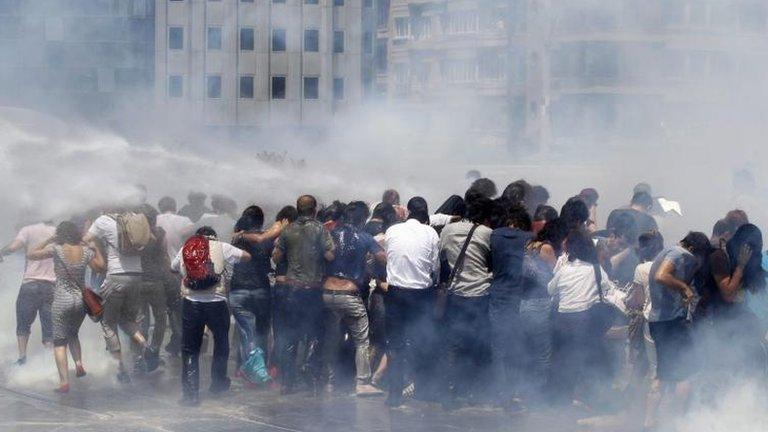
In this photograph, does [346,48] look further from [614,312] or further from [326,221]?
[614,312]

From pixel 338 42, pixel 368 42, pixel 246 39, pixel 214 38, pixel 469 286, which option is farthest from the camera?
pixel 368 42

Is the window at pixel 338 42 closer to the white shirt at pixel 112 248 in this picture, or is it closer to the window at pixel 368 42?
the window at pixel 368 42

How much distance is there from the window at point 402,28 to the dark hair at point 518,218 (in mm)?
9878

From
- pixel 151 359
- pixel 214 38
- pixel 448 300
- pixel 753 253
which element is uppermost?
pixel 214 38

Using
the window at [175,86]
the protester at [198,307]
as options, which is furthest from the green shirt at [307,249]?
the window at [175,86]

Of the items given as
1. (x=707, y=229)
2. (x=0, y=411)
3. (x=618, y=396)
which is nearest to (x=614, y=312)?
(x=618, y=396)

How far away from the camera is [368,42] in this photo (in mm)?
24234

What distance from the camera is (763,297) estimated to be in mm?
8836

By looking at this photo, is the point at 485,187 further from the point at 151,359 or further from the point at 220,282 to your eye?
the point at 151,359

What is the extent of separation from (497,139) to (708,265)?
1684cm

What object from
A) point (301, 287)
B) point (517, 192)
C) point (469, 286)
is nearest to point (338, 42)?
point (517, 192)

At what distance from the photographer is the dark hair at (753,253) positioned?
864 centimetres

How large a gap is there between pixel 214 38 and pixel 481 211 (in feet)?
44.4

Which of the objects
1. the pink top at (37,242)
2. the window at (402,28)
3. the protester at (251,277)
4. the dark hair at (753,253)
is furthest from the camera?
the window at (402,28)
